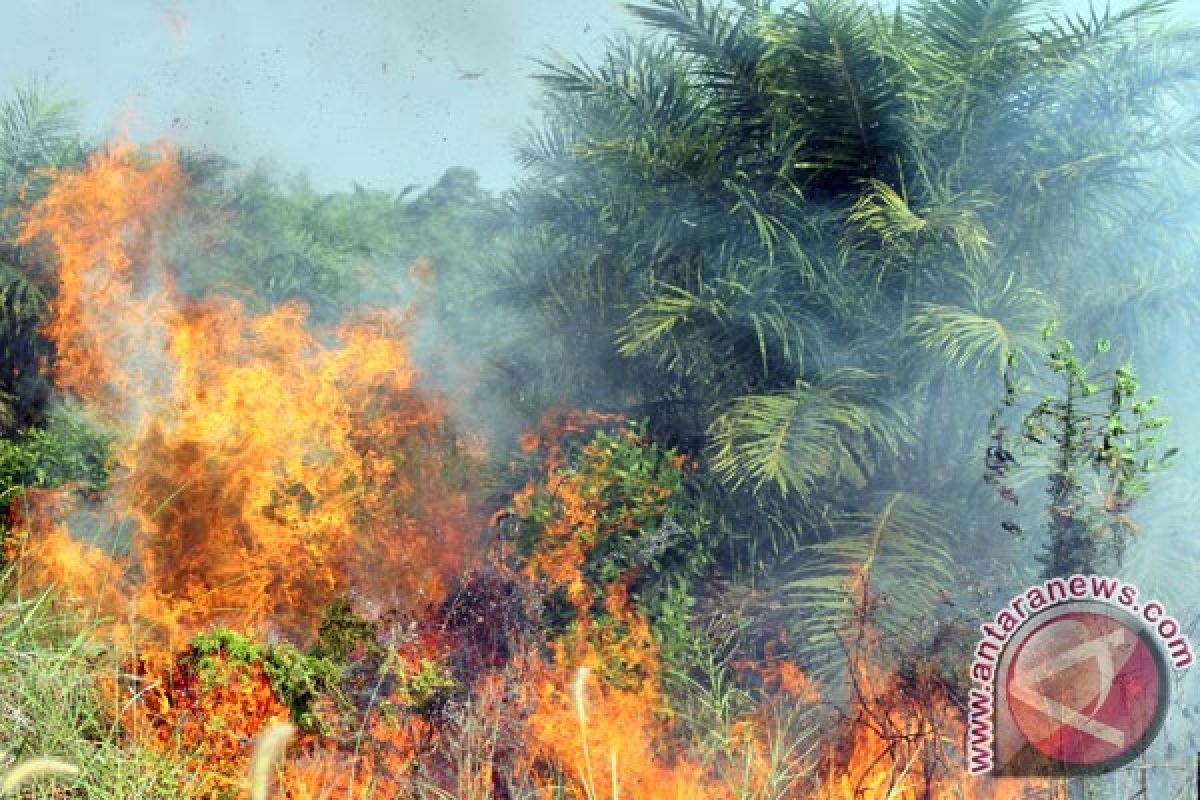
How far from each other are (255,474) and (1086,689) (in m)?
4.85

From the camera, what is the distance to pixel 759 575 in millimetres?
7555

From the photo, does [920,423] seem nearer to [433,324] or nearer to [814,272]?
[814,272]

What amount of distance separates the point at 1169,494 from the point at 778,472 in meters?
1.91

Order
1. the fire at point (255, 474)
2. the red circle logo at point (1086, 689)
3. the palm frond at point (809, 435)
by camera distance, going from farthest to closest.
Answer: the fire at point (255, 474), the palm frond at point (809, 435), the red circle logo at point (1086, 689)

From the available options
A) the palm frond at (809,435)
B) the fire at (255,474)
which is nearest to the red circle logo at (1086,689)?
the palm frond at (809,435)

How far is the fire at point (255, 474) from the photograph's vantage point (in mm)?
8180

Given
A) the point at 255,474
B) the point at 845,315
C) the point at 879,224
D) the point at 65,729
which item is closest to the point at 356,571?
the point at 255,474

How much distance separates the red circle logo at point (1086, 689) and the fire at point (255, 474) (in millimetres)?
3272

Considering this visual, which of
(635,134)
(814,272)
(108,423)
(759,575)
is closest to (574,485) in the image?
(759,575)

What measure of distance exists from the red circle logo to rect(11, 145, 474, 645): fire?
3272 mm

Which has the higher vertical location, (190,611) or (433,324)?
(433,324)

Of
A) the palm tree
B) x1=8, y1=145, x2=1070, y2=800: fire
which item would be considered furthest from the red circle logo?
the palm tree

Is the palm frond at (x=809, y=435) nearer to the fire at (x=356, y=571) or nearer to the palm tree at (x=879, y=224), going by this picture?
the palm tree at (x=879, y=224)

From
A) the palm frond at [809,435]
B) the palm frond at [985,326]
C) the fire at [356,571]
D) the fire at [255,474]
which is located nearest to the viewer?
the fire at [356,571]
